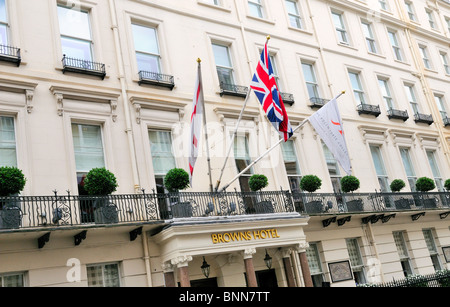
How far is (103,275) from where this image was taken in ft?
43.5

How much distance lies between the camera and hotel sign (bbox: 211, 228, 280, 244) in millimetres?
13734

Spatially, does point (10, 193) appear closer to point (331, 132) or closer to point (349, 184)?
point (331, 132)

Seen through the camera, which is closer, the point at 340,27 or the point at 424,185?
the point at 424,185

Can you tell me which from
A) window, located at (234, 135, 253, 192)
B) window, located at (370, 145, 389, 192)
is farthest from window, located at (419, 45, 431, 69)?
window, located at (234, 135, 253, 192)

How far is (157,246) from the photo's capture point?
14.0 m

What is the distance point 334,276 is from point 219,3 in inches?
483

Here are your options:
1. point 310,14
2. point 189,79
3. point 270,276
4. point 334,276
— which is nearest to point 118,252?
point 270,276

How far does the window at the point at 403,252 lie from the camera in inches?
811

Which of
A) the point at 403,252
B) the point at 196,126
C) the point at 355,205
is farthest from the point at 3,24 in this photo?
the point at 403,252

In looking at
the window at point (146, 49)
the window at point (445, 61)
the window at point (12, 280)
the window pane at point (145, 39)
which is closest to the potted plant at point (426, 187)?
the window at point (445, 61)

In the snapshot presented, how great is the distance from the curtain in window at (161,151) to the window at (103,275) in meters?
3.52

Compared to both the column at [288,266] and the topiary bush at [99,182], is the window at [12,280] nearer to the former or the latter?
the topiary bush at [99,182]

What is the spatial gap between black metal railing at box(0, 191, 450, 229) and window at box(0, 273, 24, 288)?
4.08 feet

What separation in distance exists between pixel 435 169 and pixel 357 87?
6267mm
